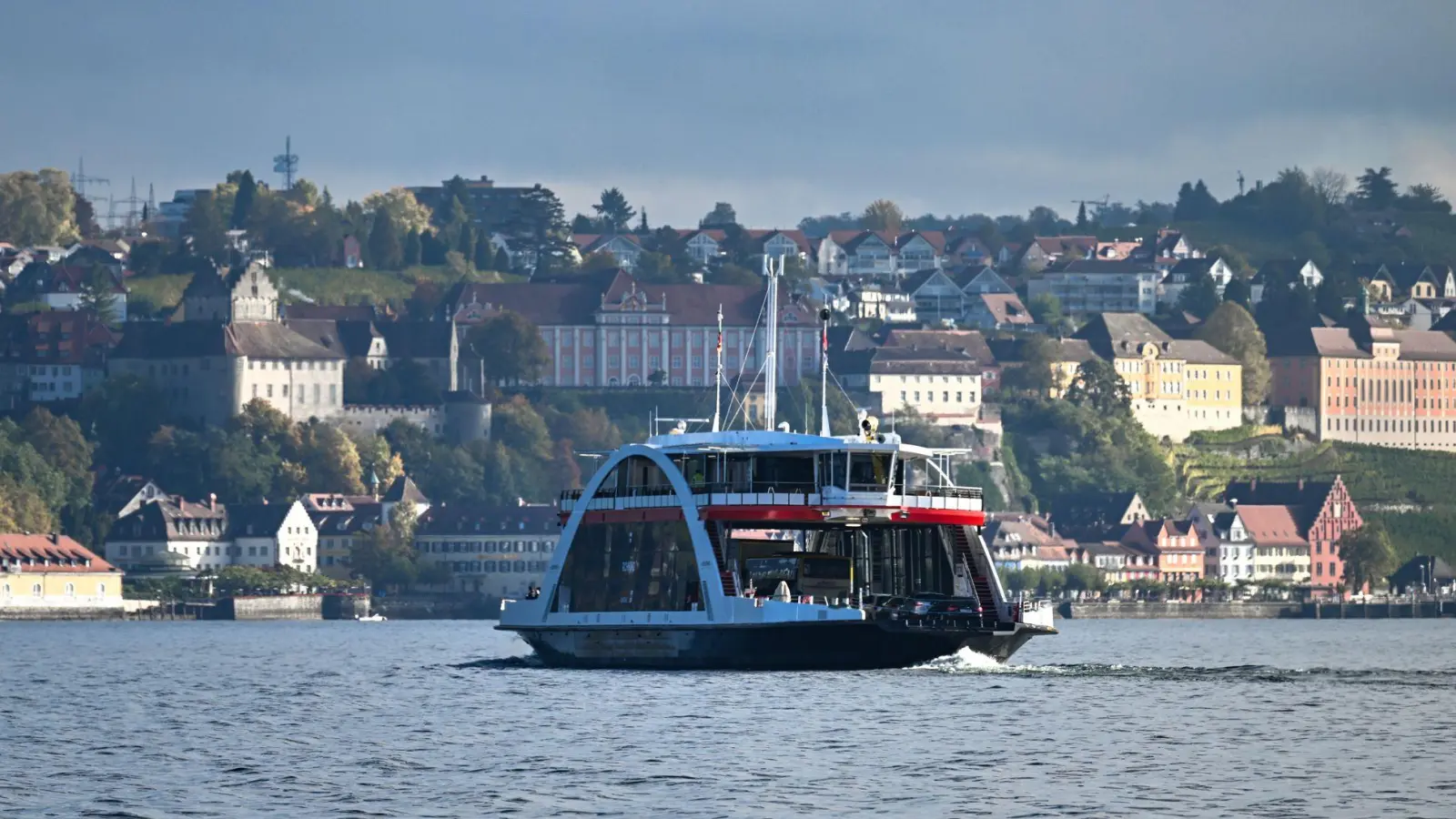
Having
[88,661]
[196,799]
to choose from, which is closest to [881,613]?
[196,799]

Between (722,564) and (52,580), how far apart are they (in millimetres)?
103739

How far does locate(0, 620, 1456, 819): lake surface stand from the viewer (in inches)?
2299

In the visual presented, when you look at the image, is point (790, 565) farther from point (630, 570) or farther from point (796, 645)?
point (630, 570)

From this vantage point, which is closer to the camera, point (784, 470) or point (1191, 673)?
point (784, 470)

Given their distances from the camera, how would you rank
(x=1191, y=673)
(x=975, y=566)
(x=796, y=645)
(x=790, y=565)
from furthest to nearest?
1. (x=1191, y=673)
2. (x=975, y=566)
3. (x=790, y=565)
4. (x=796, y=645)

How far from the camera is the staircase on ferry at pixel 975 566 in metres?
86.2

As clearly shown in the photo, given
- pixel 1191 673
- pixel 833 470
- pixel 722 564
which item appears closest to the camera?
pixel 722 564

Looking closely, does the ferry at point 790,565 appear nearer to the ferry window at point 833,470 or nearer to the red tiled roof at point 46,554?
the ferry window at point 833,470

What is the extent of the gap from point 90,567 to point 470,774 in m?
126

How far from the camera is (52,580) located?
183375 millimetres

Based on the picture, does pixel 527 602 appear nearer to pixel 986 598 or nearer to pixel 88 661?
pixel 986 598

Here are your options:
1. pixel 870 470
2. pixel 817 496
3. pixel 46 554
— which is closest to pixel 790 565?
pixel 817 496

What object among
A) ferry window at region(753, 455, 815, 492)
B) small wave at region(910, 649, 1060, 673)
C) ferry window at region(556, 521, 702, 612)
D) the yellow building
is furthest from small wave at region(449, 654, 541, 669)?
the yellow building

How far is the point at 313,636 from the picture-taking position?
14575cm
